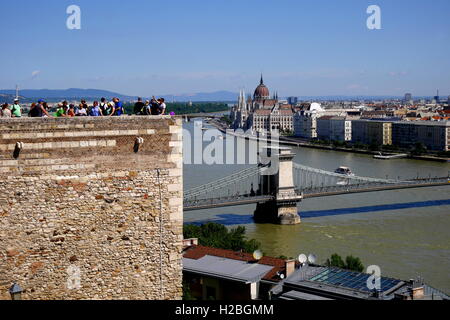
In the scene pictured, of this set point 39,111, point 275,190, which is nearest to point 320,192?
point 275,190

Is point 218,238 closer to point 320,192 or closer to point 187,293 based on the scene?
point 187,293

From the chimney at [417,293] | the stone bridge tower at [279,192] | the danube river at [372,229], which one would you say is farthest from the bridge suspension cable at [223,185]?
the chimney at [417,293]

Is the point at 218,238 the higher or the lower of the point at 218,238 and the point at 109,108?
the lower

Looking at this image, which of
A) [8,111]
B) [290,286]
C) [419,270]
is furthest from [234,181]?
[8,111]

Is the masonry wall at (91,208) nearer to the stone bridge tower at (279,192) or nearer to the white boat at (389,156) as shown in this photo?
the stone bridge tower at (279,192)

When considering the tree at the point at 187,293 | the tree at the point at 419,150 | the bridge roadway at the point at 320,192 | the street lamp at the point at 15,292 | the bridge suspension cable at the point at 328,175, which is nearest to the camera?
the street lamp at the point at 15,292

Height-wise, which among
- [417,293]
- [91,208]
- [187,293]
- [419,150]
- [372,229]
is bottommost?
[372,229]

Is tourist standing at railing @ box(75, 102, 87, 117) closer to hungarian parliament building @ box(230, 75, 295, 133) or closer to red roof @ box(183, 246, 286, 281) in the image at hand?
red roof @ box(183, 246, 286, 281)

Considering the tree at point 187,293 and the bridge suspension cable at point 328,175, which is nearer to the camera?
the tree at point 187,293
